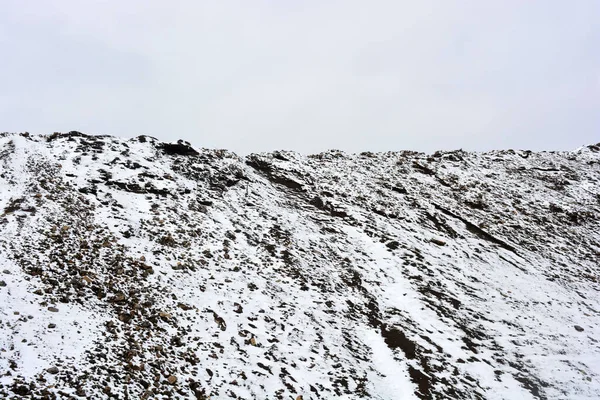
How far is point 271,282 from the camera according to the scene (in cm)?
1323

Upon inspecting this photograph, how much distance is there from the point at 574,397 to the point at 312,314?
802cm

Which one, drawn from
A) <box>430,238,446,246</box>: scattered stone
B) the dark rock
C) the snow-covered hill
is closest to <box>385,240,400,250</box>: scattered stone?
the snow-covered hill

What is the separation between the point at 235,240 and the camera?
50.1 ft

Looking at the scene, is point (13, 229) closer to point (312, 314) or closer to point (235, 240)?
point (235, 240)

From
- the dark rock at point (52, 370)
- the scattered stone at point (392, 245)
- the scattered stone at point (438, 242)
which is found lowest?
the dark rock at point (52, 370)

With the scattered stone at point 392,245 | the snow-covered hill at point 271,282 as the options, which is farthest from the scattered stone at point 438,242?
the scattered stone at point 392,245

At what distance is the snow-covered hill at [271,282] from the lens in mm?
8633

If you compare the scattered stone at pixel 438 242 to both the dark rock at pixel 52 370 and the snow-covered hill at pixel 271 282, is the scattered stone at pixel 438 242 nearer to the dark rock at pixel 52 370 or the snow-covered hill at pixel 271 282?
the snow-covered hill at pixel 271 282

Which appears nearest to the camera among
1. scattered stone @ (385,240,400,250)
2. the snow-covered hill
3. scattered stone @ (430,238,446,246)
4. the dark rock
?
the dark rock

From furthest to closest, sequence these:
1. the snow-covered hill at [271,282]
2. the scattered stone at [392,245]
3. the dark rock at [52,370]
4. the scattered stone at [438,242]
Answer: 1. the scattered stone at [438,242]
2. the scattered stone at [392,245]
3. the snow-covered hill at [271,282]
4. the dark rock at [52,370]

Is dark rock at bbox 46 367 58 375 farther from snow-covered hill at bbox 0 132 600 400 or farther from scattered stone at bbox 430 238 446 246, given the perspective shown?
scattered stone at bbox 430 238 446 246

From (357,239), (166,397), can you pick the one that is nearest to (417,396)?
(166,397)

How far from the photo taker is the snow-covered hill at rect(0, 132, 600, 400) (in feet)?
28.3

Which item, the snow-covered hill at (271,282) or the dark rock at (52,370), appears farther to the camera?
the snow-covered hill at (271,282)
